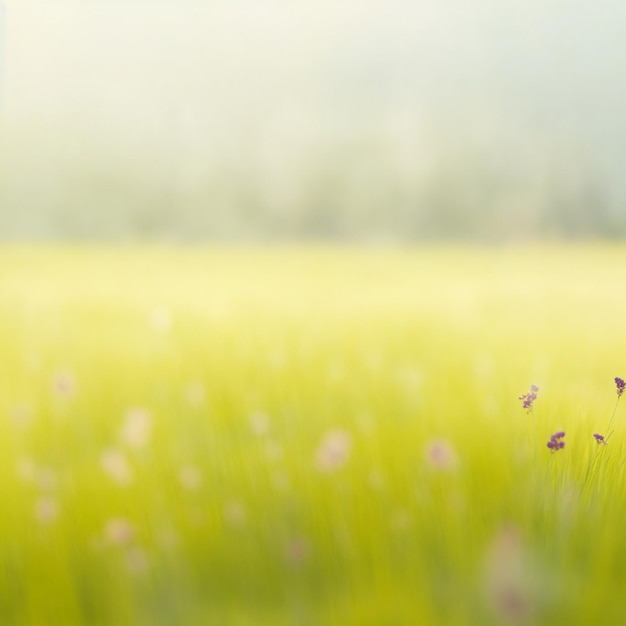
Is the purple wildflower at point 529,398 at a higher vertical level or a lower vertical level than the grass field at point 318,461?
higher

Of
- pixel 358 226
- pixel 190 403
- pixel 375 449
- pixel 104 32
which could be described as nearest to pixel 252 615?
pixel 375 449

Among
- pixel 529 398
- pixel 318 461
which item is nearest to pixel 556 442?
pixel 529 398

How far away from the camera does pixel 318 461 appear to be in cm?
153

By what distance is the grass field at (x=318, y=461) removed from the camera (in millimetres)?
1329

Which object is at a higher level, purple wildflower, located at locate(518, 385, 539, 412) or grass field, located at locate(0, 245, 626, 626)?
purple wildflower, located at locate(518, 385, 539, 412)

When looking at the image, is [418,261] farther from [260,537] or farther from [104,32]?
[260,537]

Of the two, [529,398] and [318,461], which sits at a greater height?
[529,398]

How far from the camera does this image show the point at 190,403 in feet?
6.33

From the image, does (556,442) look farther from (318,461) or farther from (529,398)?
(318,461)

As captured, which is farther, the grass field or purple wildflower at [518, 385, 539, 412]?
purple wildflower at [518, 385, 539, 412]

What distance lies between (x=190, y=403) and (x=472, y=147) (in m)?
1.25

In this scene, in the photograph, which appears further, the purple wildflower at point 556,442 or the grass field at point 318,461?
the purple wildflower at point 556,442

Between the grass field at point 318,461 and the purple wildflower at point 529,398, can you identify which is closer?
the grass field at point 318,461

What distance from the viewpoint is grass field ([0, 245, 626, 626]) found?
133cm
